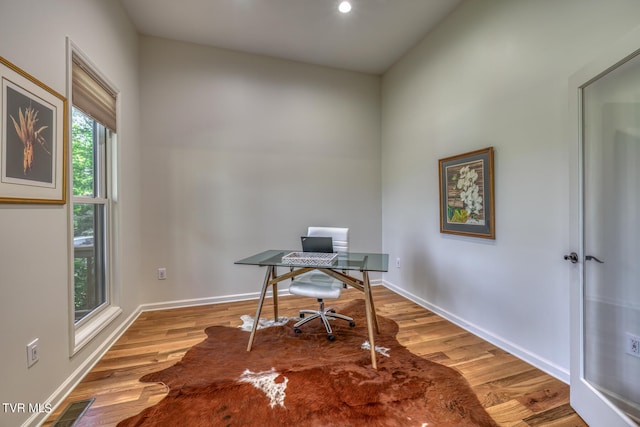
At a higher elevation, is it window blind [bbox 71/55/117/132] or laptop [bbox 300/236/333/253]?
window blind [bbox 71/55/117/132]

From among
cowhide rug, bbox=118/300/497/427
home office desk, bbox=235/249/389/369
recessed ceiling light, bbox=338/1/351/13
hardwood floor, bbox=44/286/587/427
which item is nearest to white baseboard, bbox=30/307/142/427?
hardwood floor, bbox=44/286/587/427

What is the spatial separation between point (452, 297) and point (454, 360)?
32.0 inches

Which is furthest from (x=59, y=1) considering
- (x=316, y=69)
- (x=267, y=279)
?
(x=316, y=69)

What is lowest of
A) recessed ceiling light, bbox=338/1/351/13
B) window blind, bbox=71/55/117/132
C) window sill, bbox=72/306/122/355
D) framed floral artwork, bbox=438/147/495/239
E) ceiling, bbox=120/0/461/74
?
window sill, bbox=72/306/122/355

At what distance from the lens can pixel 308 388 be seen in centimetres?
165

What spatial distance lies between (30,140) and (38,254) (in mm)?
614

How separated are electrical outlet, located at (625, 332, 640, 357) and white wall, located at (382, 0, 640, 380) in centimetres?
35

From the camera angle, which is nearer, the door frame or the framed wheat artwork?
the framed wheat artwork

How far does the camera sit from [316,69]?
3.60 metres

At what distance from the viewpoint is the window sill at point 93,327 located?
70.3 inches

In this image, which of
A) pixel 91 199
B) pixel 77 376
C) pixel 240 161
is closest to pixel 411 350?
pixel 77 376

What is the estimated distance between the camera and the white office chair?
221 centimetres

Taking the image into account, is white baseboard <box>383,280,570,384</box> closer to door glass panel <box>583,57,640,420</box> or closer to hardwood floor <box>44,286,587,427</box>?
hardwood floor <box>44,286,587,427</box>

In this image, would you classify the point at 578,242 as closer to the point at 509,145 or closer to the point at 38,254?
the point at 509,145
